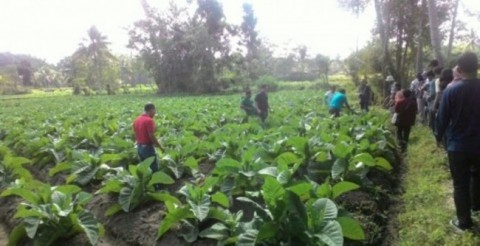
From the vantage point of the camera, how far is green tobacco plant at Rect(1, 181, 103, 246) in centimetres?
512

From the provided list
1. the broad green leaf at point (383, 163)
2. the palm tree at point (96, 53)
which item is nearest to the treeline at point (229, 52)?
the palm tree at point (96, 53)

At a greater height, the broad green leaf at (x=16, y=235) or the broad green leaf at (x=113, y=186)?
the broad green leaf at (x=113, y=186)

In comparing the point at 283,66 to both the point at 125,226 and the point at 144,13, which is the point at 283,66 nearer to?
the point at 144,13

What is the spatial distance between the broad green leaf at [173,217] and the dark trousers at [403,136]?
6352 millimetres

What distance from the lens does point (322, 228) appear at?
13.0 ft

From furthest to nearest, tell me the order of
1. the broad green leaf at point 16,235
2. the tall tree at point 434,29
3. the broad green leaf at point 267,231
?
the tall tree at point 434,29
the broad green leaf at point 16,235
the broad green leaf at point 267,231

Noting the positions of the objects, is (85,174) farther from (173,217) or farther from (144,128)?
(173,217)

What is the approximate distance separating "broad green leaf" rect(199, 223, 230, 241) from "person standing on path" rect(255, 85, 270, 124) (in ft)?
28.1

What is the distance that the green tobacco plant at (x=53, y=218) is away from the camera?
512 centimetres

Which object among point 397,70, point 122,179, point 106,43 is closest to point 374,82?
point 397,70

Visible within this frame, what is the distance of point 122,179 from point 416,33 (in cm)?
2217

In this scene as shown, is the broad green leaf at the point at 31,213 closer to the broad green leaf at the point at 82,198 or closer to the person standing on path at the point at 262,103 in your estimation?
the broad green leaf at the point at 82,198

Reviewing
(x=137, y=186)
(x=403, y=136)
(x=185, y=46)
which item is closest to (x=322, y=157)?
(x=137, y=186)

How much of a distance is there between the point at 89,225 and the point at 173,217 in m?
1.20
